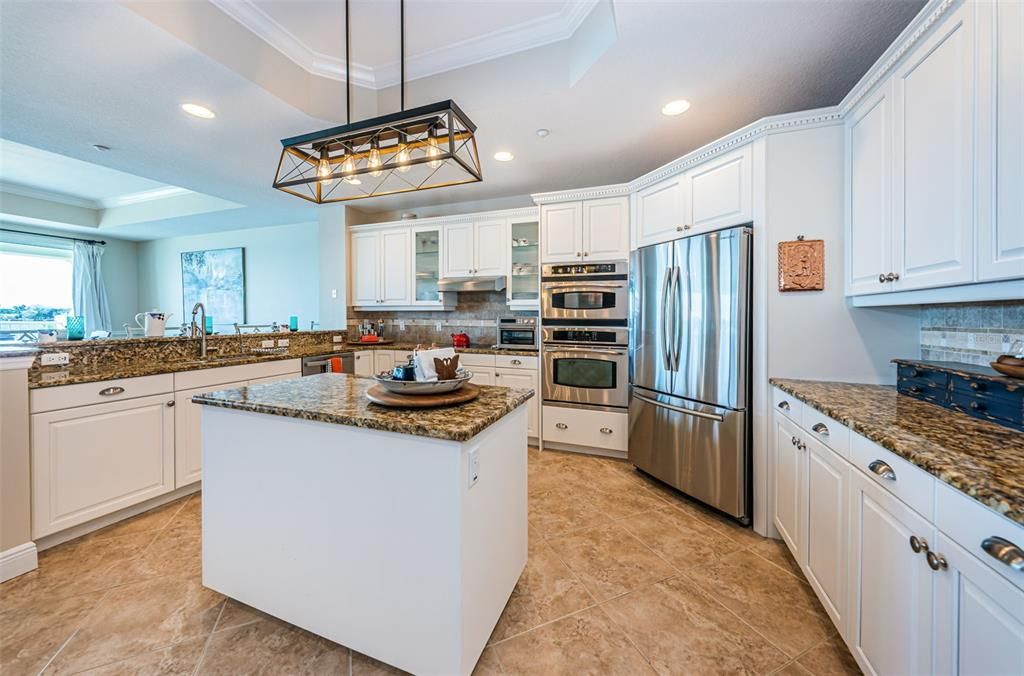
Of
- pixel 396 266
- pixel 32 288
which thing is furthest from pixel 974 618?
pixel 32 288

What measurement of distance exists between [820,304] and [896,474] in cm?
130

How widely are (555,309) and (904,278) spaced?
2.27m

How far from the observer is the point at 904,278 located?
1596 mm

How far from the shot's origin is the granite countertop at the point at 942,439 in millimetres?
804

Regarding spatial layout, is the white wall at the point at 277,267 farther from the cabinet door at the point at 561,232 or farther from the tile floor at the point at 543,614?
the tile floor at the point at 543,614

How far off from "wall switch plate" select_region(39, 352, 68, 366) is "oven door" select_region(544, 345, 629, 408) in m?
3.29

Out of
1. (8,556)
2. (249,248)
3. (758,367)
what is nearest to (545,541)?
(758,367)

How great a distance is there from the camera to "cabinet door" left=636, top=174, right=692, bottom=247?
266cm

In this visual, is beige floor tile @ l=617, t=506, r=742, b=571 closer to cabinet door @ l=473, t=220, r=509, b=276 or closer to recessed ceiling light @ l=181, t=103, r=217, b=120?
cabinet door @ l=473, t=220, r=509, b=276

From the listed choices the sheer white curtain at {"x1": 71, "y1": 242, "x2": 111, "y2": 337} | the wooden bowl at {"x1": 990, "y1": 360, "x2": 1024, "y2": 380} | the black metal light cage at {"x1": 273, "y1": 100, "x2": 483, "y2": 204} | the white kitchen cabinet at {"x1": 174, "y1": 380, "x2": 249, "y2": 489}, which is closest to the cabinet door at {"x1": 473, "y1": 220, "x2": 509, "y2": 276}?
the black metal light cage at {"x1": 273, "y1": 100, "x2": 483, "y2": 204}

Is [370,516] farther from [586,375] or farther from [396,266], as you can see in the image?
[396,266]

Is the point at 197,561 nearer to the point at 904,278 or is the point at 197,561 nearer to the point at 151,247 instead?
the point at 904,278

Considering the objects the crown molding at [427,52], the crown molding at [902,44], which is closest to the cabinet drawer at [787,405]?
the crown molding at [902,44]

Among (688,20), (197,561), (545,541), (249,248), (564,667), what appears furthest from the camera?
(249,248)
